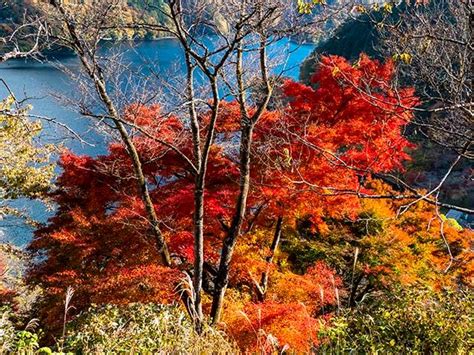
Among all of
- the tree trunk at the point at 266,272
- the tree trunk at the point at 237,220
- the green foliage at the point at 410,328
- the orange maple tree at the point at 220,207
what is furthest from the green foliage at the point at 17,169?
the green foliage at the point at 410,328

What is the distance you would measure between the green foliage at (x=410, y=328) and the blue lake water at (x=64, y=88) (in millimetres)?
3725

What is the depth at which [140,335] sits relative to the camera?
169 inches

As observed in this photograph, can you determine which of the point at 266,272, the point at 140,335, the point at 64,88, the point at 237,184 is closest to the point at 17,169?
the point at 237,184

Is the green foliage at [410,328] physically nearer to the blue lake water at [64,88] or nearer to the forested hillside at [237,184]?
the forested hillside at [237,184]

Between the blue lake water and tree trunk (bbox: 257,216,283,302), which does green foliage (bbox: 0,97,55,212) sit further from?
tree trunk (bbox: 257,216,283,302)

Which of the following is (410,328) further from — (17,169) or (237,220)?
(17,169)

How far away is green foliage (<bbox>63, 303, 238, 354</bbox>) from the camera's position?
4.04m

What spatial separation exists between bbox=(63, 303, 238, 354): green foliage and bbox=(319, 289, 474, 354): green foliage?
1145mm

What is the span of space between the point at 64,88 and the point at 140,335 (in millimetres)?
37120

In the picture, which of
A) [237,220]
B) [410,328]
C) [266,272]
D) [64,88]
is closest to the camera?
[410,328]

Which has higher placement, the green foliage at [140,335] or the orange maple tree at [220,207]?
the orange maple tree at [220,207]

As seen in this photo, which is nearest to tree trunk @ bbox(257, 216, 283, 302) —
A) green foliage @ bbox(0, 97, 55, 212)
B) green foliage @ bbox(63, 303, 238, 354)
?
green foliage @ bbox(63, 303, 238, 354)

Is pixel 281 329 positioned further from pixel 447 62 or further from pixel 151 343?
pixel 447 62

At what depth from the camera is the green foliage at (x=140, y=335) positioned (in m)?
4.04
